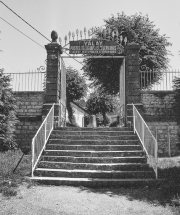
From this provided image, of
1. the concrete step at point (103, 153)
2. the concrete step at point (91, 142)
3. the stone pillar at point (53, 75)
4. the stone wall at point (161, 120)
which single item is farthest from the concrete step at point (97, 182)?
the stone wall at point (161, 120)

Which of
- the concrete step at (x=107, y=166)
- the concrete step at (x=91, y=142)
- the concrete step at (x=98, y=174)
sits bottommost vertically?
the concrete step at (x=98, y=174)

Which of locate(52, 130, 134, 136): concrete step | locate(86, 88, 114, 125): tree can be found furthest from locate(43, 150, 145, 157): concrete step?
locate(86, 88, 114, 125): tree

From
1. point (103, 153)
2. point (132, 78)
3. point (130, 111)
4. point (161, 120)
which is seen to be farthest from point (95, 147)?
point (161, 120)

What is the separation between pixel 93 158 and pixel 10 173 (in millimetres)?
2390

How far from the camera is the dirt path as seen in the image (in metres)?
4.18

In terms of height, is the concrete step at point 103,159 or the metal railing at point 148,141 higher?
the metal railing at point 148,141

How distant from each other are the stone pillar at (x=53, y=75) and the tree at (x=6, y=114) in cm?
139

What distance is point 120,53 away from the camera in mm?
10273

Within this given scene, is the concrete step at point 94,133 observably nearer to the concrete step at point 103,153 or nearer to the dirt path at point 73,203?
the concrete step at point 103,153

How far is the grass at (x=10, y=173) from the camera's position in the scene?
494cm

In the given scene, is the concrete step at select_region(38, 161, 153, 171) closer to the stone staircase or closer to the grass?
the stone staircase

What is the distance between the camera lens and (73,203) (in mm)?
4613

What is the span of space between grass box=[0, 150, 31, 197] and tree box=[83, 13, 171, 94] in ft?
26.1

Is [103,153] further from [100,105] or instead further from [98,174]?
[100,105]
